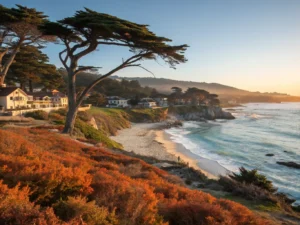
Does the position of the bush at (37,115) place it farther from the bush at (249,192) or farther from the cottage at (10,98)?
the bush at (249,192)

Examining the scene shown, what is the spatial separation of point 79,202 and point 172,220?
71.1 inches

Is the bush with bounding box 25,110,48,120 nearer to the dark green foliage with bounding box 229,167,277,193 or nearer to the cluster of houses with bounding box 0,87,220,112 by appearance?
the cluster of houses with bounding box 0,87,220,112

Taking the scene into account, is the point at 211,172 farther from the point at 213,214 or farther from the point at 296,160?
the point at 213,214

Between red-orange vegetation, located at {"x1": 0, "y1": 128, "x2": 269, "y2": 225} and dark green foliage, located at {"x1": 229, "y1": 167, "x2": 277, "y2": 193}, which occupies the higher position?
red-orange vegetation, located at {"x1": 0, "y1": 128, "x2": 269, "y2": 225}

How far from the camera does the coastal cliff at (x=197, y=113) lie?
78800mm

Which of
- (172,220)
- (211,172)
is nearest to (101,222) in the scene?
(172,220)

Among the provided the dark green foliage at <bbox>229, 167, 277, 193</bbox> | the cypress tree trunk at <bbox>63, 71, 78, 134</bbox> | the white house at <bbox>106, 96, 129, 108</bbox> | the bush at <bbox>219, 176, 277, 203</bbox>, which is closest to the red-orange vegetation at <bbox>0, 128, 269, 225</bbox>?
the bush at <bbox>219, 176, 277, 203</bbox>

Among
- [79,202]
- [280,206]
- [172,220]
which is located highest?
[79,202]

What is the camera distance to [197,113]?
8350 centimetres

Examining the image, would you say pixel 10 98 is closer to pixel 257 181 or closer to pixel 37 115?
pixel 37 115

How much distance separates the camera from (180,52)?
14.5m

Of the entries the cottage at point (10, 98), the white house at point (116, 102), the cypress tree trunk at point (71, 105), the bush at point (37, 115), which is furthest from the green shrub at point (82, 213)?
the white house at point (116, 102)

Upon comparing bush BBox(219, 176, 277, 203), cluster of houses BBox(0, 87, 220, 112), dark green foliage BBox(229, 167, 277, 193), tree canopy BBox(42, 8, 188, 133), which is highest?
tree canopy BBox(42, 8, 188, 133)

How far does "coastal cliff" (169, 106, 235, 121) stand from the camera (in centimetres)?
7880
